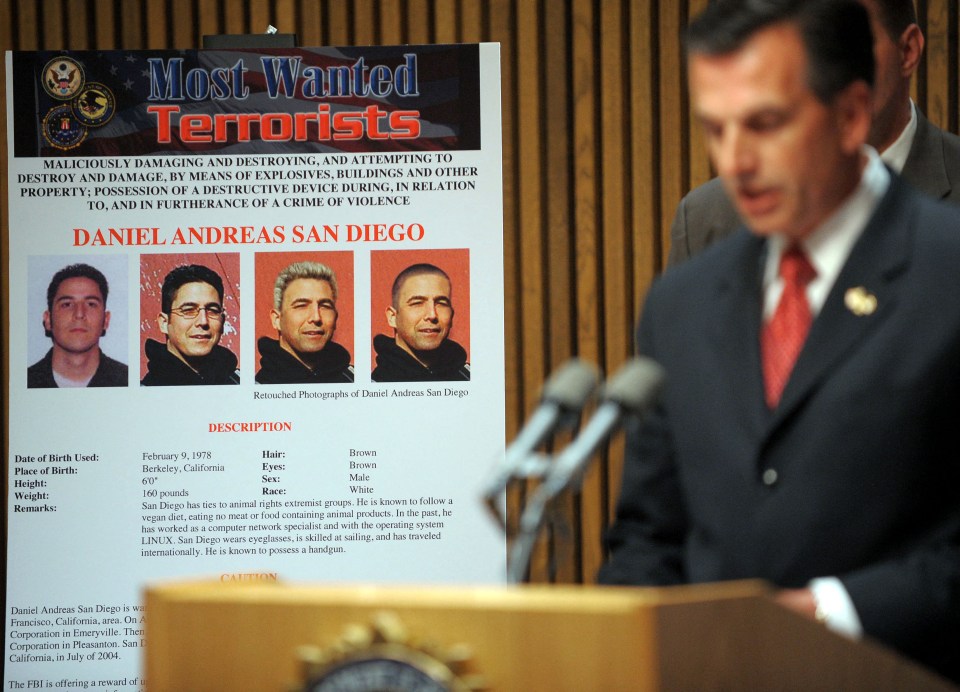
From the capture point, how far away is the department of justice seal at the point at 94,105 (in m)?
4.73

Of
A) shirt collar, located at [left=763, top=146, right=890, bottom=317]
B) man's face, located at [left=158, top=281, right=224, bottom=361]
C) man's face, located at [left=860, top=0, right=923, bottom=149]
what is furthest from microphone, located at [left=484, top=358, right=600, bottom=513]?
man's face, located at [left=158, top=281, right=224, bottom=361]

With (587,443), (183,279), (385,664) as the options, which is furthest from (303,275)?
(385,664)

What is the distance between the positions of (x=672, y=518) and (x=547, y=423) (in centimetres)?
53

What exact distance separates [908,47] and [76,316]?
9.87 ft

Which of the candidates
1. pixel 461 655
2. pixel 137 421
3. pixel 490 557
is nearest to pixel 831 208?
pixel 461 655

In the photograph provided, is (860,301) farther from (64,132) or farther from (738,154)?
(64,132)

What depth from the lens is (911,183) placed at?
9.91 ft

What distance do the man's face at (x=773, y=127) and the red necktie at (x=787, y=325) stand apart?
9 centimetres

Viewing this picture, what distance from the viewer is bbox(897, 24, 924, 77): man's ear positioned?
3.00 meters

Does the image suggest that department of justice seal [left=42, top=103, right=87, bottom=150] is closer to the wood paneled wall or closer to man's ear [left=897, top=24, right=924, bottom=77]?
the wood paneled wall

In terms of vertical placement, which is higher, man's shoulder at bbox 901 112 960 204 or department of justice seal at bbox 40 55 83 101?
department of justice seal at bbox 40 55 83 101

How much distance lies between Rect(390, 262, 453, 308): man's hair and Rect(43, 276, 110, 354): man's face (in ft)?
3.46

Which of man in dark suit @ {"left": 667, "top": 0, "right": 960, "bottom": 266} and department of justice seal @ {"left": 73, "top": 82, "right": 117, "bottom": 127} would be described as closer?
man in dark suit @ {"left": 667, "top": 0, "right": 960, "bottom": 266}

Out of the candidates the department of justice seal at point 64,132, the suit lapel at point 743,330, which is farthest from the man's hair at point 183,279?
the suit lapel at point 743,330
